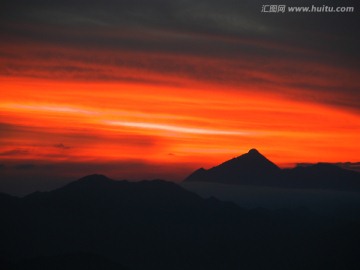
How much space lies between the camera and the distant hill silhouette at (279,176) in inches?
4926

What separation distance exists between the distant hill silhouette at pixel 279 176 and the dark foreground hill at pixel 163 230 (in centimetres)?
1577

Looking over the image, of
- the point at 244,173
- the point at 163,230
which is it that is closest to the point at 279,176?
the point at 244,173

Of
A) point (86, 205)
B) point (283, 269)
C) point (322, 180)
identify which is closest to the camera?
point (283, 269)

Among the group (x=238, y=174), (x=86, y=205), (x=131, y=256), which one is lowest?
(x=131, y=256)

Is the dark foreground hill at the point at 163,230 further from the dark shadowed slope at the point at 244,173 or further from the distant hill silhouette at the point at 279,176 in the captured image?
the distant hill silhouette at the point at 279,176

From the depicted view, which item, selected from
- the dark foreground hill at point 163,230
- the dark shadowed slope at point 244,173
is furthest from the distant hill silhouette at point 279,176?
the dark foreground hill at point 163,230

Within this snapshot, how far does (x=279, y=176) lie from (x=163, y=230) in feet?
160

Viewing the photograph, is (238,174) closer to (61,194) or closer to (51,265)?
(61,194)

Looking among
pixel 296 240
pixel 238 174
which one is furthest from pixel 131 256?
pixel 238 174

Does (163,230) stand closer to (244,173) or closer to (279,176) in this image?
(244,173)

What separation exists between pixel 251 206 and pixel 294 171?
3719 centimetres

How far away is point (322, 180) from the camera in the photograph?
436 feet

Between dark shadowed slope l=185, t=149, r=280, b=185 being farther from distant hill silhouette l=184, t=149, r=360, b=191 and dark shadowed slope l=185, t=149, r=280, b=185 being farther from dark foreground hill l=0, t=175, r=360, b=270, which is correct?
dark foreground hill l=0, t=175, r=360, b=270

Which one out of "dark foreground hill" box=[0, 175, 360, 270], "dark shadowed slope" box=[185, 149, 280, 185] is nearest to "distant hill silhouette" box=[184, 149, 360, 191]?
"dark shadowed slope" box=[185, 149, 280, 185]
